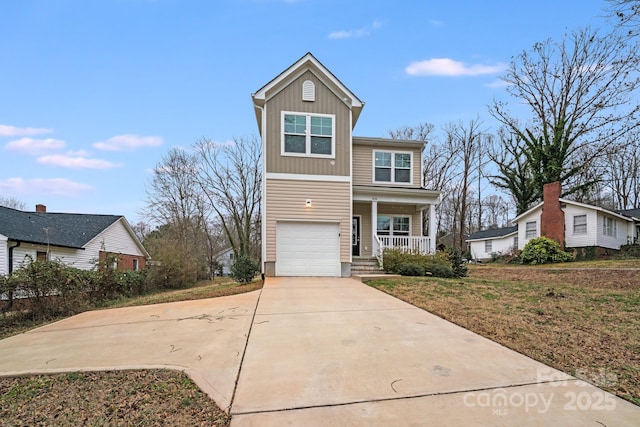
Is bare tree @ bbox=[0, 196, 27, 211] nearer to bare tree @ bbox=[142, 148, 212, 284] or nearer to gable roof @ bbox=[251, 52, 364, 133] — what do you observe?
bare tree @ bbox=[142, 148, 212, 284]

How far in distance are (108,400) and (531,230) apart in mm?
26672

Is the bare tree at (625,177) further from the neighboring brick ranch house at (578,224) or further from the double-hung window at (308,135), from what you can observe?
the double-hung window at (308,135)

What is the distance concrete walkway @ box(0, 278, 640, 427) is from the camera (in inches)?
118

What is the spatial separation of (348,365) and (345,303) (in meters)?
3.47

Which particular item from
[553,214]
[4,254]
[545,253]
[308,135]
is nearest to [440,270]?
[308,135]

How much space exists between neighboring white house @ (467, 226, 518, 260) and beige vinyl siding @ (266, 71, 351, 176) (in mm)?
20887

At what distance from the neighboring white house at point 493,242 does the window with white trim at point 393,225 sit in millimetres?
16348

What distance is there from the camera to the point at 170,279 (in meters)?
21.1

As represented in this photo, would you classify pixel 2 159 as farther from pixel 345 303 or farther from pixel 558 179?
pixel 558 179

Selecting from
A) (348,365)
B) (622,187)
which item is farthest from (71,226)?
(622,187)

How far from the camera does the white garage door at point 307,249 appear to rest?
40.6 feet

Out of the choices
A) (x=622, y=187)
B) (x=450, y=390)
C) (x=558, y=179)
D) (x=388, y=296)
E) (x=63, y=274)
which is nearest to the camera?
(x=450, y=390)

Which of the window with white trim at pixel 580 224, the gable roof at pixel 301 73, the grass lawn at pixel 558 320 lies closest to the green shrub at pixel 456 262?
the grass lawn at pixel 558 320

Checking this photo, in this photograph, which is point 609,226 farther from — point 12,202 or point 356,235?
point 12,202
